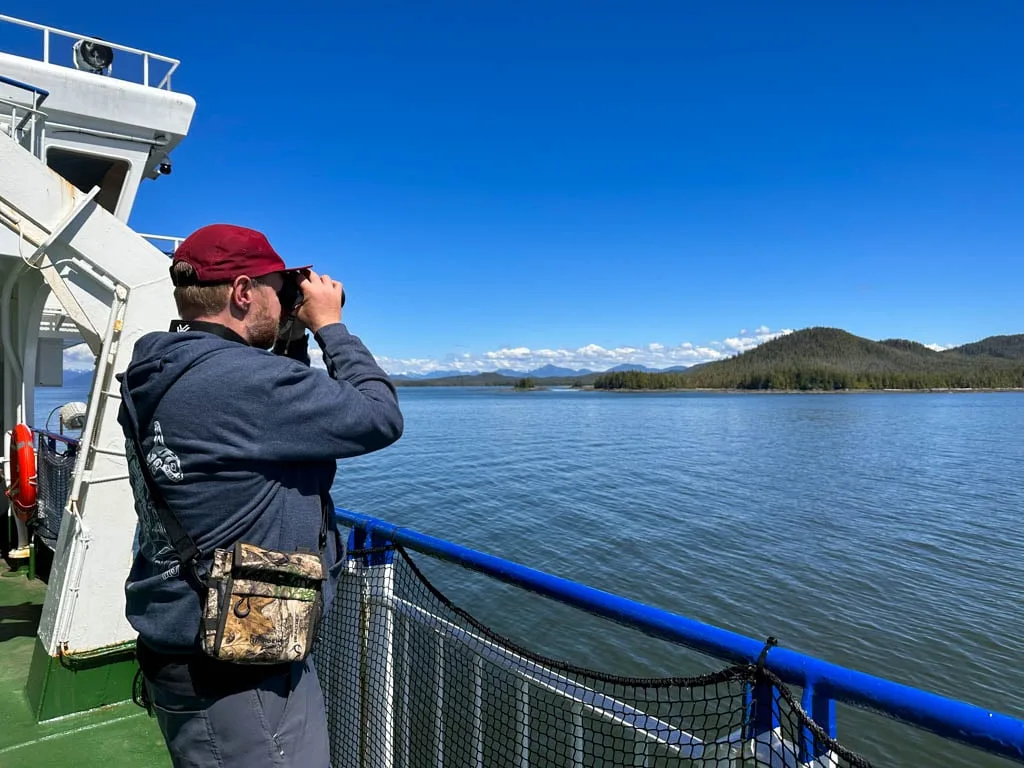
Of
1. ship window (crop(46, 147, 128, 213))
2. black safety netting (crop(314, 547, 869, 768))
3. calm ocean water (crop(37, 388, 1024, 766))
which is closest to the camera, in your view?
black safety netting (crop(314, 547, 869, 768))

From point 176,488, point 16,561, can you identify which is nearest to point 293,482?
point 176,488

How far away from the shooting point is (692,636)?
1.69 meters

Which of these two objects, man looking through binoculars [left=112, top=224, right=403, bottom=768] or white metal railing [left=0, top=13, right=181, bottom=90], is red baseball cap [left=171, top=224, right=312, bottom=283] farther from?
white metal railing [left=0, top=13, right=181, bottom=90]

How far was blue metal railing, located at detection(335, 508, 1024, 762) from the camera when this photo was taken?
1.21m

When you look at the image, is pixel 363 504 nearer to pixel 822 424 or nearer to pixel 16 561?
pixel 16 561

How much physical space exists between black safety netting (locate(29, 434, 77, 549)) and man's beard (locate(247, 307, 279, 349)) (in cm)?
514

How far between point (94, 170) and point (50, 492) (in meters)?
3.27

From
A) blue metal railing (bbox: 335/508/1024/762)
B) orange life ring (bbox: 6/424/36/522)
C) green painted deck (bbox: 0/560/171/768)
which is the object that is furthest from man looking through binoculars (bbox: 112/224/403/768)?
orange life ring (bbox: 6/424/36/522)

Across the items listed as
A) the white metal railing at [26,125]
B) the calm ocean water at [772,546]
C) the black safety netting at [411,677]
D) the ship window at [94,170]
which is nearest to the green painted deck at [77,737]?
the black safety netting at [411,677]

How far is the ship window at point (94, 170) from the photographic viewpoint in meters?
5.92

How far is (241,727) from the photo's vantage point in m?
1.59

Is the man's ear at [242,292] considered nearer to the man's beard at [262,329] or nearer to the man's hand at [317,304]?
the man's beard at [262,329]

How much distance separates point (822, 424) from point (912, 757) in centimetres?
5201

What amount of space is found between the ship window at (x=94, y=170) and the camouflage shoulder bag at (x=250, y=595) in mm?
5712
